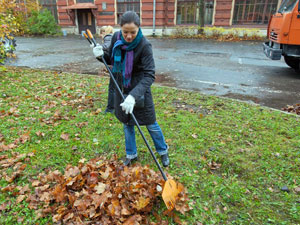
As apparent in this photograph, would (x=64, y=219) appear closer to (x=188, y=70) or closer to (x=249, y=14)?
(x=188, y=70)

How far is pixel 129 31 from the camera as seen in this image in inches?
93.8

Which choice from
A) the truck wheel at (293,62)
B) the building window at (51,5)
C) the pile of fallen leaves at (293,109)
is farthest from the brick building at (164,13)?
the pile of fallen leaves at (293,109)

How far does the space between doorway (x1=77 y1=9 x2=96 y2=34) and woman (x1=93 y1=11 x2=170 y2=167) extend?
68.7 feet

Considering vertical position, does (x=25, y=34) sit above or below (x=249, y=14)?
below

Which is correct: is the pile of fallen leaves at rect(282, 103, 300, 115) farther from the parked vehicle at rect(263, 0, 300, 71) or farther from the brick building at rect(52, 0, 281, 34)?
the brick building at rect(52, 0, 281, 34)

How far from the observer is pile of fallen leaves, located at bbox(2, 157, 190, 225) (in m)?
2.29

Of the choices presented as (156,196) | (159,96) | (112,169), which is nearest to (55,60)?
(159,96)

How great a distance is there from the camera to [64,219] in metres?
2.28

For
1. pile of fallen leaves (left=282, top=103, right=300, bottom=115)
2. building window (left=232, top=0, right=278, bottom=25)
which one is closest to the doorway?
building window (left=232, top=0, right=278, bottom=25)

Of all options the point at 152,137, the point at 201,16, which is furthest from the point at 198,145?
the point at 201,16

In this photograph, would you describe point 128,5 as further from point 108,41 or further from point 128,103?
point 128,103

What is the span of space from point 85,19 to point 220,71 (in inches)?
688

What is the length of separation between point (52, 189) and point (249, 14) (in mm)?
19611

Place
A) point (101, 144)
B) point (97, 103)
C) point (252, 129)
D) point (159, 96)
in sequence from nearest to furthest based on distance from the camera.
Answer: point (101, 144) → point (252, 129) → point (97, 103) → point (159, 96)
